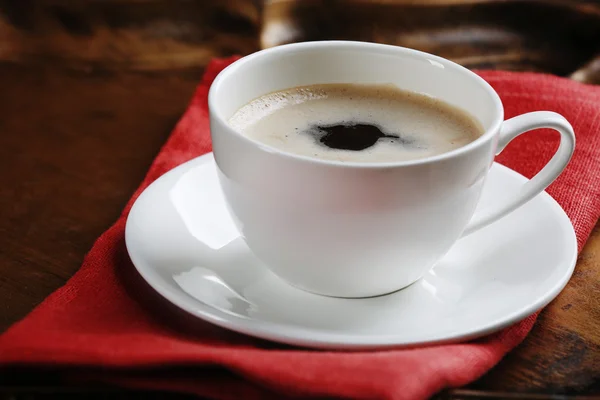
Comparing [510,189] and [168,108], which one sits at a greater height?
[510,189]

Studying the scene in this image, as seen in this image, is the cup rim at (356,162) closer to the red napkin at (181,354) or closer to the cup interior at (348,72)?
the cup interior at (348,72)

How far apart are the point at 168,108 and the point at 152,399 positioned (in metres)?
0.64

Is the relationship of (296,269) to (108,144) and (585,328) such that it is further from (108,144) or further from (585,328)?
(108,144)

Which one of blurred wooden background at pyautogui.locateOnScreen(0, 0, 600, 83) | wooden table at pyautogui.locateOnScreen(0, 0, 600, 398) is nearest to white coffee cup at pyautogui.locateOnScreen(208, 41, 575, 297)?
wooden table at pyautogui.locateOnScreen(0, 0, 600, 398)

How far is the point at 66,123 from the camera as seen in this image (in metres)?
1.11

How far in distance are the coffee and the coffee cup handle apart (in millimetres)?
71

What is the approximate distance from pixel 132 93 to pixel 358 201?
66 cm

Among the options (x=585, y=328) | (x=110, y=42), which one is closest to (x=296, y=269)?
(x=585, y=328)

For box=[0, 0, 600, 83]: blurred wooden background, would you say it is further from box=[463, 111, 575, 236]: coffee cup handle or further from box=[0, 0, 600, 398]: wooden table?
box=[463, 111, 575, 236]: coffee cup handle

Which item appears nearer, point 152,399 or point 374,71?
point 152,399

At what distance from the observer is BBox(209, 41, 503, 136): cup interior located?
0.82 m

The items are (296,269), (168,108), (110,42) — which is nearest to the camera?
(296,269)

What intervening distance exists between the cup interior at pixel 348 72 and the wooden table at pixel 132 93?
21 cm

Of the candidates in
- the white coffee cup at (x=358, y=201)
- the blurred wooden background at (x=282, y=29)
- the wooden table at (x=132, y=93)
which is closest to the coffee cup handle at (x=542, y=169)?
the white coffee cup at (x=358, y=201)
